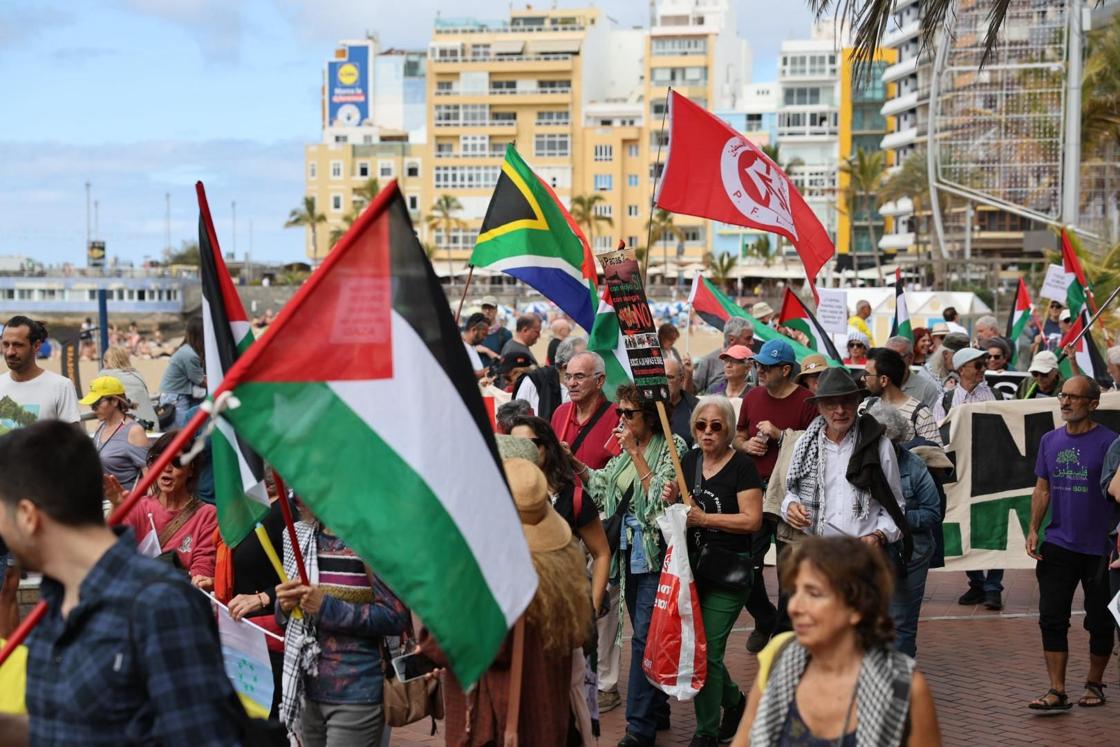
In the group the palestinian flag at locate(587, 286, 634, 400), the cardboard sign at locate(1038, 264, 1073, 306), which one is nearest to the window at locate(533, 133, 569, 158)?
the cardboard sign at locate(1038, 264, 1073, 306)

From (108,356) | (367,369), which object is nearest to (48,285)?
(108,356)

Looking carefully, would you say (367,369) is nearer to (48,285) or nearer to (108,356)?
(108,356)

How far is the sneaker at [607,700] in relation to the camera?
833 centimetres

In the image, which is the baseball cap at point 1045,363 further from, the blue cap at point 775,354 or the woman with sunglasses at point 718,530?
the woman with sunglasses at point 718,530

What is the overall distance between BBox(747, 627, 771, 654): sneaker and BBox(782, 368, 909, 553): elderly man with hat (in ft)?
7.75

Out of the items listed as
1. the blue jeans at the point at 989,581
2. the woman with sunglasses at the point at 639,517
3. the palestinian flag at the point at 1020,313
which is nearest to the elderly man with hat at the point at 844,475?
the woman with sunglasses at the point at 639,517

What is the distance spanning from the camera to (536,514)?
5043mm

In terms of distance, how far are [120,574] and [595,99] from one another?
122 m

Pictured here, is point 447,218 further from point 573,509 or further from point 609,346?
point 573,509

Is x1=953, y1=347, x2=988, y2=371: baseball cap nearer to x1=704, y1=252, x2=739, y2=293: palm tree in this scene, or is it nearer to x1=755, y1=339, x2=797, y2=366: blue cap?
x1=755, y1=339, x2=797, y2=366: blue cap

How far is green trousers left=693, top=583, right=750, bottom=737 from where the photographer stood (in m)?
7.21

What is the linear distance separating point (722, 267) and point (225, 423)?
108m

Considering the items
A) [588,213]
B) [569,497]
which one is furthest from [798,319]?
[588,213]

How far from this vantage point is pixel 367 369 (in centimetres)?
381
